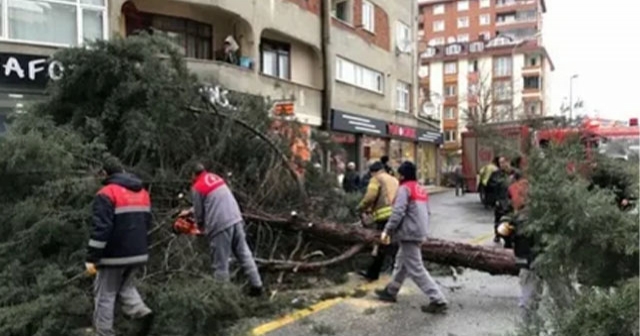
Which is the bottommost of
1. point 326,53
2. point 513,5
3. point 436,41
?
point 326,53

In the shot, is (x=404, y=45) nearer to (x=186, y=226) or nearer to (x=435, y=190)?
(x=435, y=190)

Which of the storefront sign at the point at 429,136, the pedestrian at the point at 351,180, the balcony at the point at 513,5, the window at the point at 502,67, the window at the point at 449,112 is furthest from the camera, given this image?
the balcony at the point at 513,5

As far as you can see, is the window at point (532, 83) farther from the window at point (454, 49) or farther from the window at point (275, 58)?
the window at point (275, 58)

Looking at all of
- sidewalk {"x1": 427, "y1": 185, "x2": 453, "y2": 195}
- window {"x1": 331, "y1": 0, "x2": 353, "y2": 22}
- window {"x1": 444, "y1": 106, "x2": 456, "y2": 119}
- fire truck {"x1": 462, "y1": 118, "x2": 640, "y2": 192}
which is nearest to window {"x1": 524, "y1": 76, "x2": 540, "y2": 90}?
window {"x1": 444, "y1": 106, "x2": 456, "y2": 119}

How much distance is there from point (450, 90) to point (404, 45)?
53.1 metres

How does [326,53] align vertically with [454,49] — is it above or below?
below

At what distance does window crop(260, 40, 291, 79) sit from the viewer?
80.5 ft

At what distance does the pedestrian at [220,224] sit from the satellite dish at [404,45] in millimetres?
29258

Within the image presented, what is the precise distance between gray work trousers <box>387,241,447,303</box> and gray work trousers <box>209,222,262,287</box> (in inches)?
65.9

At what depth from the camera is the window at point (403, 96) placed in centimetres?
3594

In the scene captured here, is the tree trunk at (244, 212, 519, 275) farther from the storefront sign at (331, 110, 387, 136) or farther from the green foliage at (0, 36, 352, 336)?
the storefront sign at (331, 110, 387, 136)

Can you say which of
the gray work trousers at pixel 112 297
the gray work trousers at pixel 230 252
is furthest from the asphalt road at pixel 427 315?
the gray work trousers at pixel 112 297

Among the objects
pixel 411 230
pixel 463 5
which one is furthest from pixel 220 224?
pixel 463 5

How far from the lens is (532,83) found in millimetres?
82625
